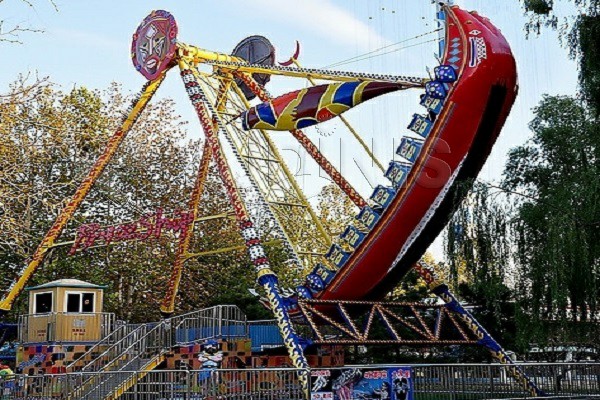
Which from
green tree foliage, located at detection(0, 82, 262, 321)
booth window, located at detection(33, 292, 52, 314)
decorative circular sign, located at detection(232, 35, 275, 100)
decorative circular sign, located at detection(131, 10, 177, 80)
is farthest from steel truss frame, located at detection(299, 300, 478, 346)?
green tree foliage, located at detection(0, 82, 262, 321)

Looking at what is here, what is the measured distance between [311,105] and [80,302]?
10.9m

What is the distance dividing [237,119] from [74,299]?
790 cm

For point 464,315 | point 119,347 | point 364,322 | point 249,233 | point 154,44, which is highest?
point 154,44

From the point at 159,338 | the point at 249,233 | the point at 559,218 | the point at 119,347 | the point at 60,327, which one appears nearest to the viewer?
the point at 559,218

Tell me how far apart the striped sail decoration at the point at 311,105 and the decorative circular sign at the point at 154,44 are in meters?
5.30

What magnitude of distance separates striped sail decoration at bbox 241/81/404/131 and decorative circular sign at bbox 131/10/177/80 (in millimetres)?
5304

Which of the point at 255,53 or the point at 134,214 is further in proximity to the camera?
the point at 134,214

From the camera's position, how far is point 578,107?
18.5m

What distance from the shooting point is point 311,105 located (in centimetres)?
2119

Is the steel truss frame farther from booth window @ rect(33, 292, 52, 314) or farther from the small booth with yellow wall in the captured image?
booth window @ rect(33, 292, 52, 314)

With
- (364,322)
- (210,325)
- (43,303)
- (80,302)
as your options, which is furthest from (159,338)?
(364,322)

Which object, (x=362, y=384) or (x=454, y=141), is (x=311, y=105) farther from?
(x=362, y=384)

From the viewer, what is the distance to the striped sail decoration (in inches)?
792

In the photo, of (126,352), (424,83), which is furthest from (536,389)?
(126,352)
